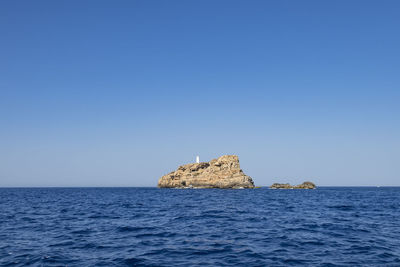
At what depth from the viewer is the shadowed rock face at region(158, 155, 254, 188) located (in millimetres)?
130000

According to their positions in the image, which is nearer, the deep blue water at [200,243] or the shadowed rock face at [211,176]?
the deep blue water at [200,243]

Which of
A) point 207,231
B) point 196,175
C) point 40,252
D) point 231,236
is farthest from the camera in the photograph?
point 196,175

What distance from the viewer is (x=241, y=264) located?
1223 cm

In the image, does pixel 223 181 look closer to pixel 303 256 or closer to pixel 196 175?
pixel 196 175

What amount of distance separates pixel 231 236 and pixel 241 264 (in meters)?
5.86

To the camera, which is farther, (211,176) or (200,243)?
(211,176)

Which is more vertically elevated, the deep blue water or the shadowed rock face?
the shadowed rock face

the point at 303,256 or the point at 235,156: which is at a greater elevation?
the point at 235,156

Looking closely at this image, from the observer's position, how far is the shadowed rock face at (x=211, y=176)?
13000 cm

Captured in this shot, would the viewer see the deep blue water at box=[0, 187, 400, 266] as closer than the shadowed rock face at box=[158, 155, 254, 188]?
Yes

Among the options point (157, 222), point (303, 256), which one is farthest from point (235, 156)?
point (303, 256)

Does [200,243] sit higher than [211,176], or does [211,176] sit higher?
[211,176]

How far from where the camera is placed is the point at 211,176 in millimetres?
138000

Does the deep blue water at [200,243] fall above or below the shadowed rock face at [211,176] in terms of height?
below
